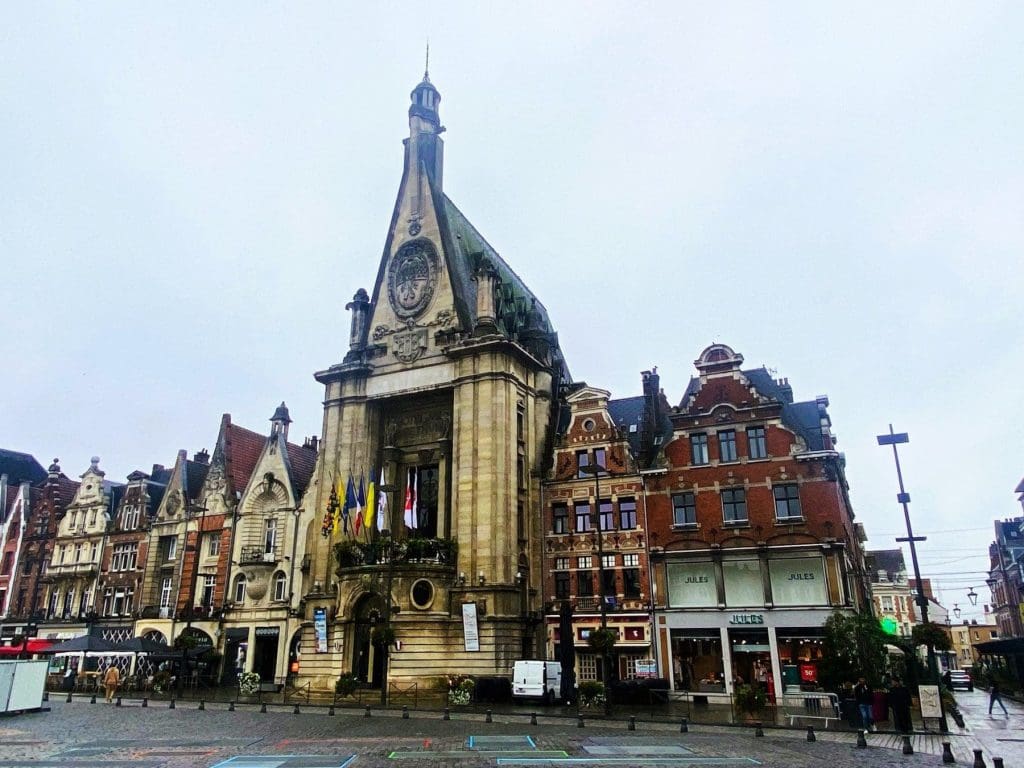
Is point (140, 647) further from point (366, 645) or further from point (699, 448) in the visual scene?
point (699, 448)

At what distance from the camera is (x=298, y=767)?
623 inches

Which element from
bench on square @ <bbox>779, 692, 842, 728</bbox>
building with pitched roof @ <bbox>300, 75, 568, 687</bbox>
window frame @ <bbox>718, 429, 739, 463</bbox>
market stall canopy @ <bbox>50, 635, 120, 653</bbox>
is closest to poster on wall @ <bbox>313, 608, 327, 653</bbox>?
building with pitched roof @ <bbox>300, 75, 568, 687</bbox>

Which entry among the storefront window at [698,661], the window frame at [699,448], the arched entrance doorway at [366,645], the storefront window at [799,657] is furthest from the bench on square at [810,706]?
the arched entrance doorway at [366,645]

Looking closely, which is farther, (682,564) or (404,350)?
(404,350)

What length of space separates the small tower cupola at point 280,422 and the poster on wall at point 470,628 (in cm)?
2214

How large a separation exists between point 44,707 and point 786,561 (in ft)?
110

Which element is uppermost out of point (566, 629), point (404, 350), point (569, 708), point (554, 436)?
point (404, 350)

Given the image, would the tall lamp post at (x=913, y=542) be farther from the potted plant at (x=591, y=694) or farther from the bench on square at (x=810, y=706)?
the potted plant at (x=591, y=694)

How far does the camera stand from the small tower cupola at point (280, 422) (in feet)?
177

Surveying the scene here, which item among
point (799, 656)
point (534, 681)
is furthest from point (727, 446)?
point (534, 681)

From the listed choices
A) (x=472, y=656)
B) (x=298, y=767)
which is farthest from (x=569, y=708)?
(x=298, y=767)

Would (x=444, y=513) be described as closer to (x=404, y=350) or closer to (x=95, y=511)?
(x=404, y=350)

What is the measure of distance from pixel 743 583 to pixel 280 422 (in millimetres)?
33355

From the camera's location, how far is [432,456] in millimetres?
46938
